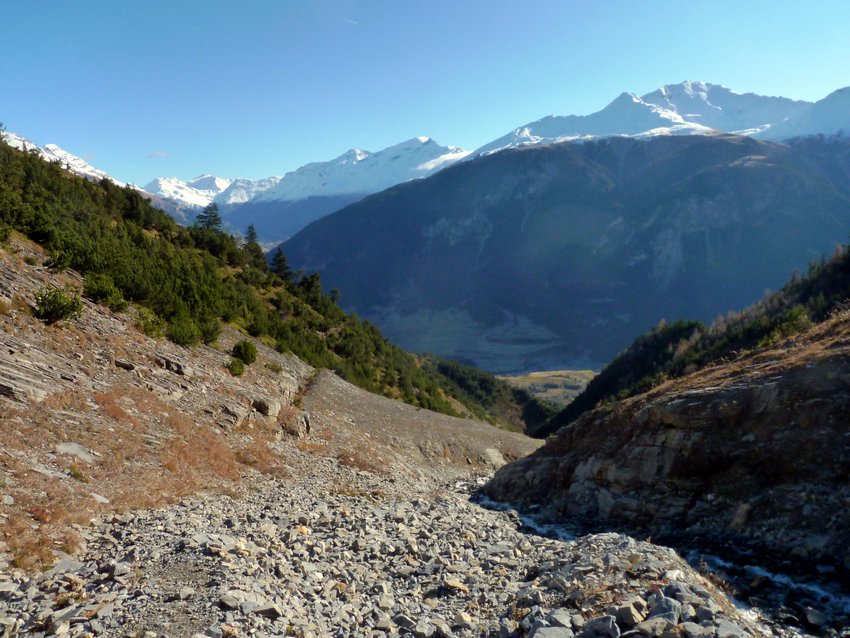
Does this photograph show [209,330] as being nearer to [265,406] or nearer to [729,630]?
[265,406]

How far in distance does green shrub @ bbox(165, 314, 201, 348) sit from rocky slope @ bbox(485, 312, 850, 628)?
55.7ft

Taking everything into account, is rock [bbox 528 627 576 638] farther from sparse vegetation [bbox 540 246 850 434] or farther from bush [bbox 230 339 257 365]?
bush [bbox 230 339 257 365]

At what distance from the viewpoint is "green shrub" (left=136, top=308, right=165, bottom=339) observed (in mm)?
22445

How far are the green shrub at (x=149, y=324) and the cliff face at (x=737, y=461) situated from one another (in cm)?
1733

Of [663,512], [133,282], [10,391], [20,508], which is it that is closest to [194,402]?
[10,391]

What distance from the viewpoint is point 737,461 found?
49.2ft

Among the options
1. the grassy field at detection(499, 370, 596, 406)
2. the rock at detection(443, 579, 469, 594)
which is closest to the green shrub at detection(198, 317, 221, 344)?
the rock at detection(443, 579, 469, 594)

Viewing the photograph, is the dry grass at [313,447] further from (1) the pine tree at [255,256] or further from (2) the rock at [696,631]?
(1) the pine tree at [255,256]

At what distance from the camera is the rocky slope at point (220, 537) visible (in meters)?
7.34

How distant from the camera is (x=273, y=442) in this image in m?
21.0

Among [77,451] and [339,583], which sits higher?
[77,451]

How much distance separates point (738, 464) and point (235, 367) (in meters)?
21.4

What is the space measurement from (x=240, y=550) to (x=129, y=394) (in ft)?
32.6

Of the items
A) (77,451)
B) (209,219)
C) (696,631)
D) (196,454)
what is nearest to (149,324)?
(196,454)
